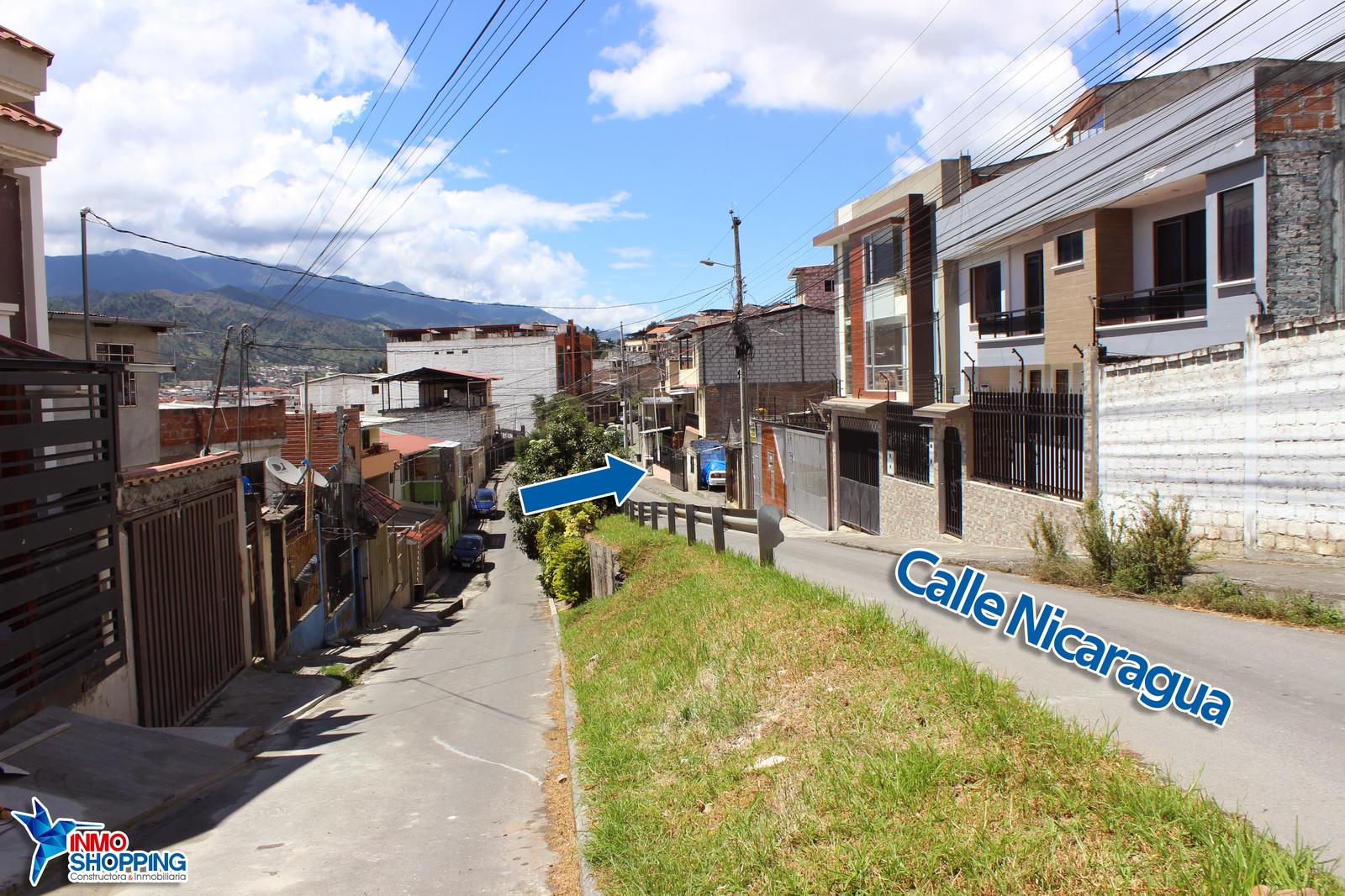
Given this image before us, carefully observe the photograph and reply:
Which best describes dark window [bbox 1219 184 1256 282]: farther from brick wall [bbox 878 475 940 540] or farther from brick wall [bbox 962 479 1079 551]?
brick wall [bbox 878 475 940 540]

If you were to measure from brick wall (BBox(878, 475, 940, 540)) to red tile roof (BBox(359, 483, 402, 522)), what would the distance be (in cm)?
1337

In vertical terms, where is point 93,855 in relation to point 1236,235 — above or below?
below

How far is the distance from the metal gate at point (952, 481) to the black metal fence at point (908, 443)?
3.43ft

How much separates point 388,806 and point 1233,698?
600cm

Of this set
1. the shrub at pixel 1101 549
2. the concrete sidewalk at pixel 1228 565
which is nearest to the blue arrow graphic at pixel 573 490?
the concrete sidewalk at pixel 1228 565

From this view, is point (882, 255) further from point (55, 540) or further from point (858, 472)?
point (55, 540)

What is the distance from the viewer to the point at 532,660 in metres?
15.5

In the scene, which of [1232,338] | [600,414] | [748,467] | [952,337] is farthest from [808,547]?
[600,414]

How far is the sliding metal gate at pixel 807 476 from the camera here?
29875mm

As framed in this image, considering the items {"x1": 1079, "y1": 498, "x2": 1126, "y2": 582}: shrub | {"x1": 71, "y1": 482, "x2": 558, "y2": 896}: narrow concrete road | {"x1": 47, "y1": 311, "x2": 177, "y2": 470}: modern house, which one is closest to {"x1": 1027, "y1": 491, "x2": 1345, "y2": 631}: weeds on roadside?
{"x1": 1079, "y1": 498, "x2": 1126, "y2": 582}: shrub

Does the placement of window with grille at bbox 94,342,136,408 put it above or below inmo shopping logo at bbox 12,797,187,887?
above

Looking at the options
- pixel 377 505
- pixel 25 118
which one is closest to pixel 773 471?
pixel 377 505

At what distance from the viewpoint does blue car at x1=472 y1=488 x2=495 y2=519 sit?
54938mm

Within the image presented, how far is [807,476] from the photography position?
31547 millimetres
